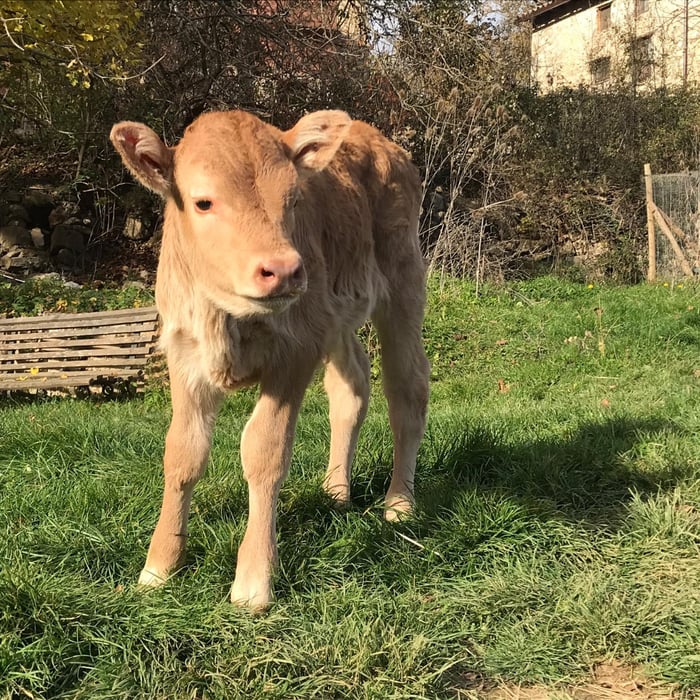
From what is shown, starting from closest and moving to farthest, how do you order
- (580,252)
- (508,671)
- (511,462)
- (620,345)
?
1. (508,671)
2. (511,462)
3. (620,345)
4. (580,252)

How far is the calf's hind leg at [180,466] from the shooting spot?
2893 mm

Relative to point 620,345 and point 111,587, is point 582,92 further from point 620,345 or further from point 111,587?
point 111,587

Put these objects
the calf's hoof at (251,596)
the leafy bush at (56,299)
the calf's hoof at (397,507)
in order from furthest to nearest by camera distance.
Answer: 1. the leafy bush at (56,299)
2. the calf's hoof at (397,507)
3. the calf's hoof at (251,596)

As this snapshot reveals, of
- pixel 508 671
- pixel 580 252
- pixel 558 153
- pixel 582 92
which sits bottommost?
pixel 508 671

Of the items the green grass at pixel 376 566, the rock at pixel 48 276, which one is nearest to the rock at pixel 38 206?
the rock at pixel 48 276

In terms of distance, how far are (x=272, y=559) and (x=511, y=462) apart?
5.94 ft

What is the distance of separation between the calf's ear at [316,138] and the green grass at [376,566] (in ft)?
5.55

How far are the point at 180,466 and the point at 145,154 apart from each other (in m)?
1.33

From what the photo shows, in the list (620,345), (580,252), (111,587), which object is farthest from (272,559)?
(580,252)

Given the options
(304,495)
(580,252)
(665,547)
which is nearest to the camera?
(665,547)

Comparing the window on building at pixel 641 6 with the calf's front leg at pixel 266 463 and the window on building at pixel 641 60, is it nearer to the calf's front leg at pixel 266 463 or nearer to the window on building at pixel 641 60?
the window on building at pixel 641 60

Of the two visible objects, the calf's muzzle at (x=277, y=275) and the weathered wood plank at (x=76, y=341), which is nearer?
the calf's muzzle at (x=277, y=275)

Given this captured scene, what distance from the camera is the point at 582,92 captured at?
1504 centimetres

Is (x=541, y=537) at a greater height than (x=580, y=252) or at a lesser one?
lesser
